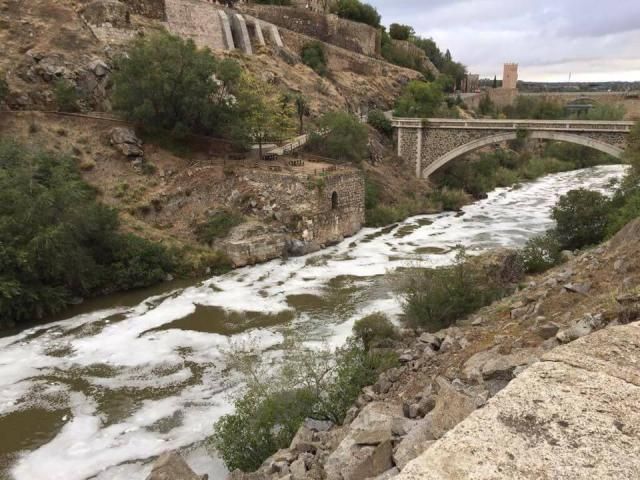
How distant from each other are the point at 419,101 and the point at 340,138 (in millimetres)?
18600

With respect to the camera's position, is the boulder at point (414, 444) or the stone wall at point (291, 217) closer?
the boulder at point (414, 444)

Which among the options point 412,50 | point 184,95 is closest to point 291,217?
point 184,95

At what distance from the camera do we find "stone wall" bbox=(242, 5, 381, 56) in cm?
5519

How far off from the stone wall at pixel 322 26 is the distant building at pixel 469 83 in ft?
98.1

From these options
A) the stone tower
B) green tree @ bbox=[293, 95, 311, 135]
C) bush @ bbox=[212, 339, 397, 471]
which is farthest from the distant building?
bush @ bbox=[212, 339, 397, 471]

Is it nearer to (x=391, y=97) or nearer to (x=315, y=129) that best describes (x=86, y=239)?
(x=315, y=129)

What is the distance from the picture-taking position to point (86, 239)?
21766 mm

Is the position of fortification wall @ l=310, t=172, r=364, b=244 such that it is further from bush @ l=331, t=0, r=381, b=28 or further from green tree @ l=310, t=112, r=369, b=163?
bush @ l=331, t=0, r=381, b=28

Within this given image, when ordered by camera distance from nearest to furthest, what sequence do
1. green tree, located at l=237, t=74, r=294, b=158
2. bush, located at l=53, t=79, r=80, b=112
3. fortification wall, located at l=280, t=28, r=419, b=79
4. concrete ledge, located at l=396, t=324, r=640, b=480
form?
concrete ledge, located at l=396, t=324, r=640, b=480, bush, located at l=53, t=79, r=80, b=112, green tree, located at l=237, t=74, r=294, b=158, fortification wall, located at l=280, t=28, r=419, b=79

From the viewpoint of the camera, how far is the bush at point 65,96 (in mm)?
29844

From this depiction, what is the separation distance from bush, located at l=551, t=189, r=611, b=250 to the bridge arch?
12.0 metres

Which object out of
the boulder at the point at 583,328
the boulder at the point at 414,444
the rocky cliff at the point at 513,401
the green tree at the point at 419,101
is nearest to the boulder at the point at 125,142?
the rocky cliff at the point at 513,401

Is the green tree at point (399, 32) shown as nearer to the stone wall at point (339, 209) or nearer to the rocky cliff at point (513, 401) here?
the stone wall at point (339, 209)

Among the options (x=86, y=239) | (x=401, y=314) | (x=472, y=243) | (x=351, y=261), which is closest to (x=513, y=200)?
(x=472, y=243)
